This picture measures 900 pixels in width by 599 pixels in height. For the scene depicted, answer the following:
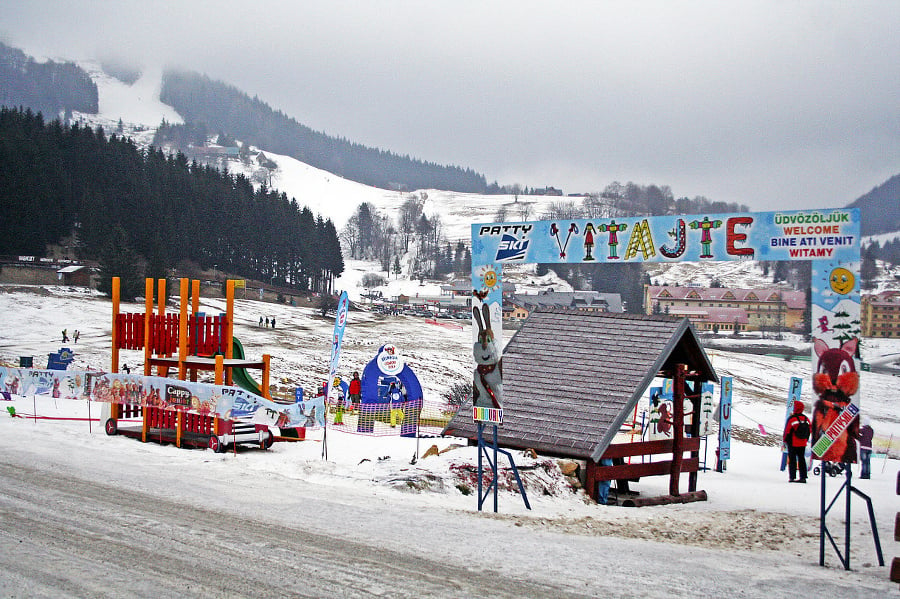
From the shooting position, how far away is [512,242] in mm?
13547

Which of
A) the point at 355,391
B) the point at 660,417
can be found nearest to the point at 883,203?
the point at 660,417

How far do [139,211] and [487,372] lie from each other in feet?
276

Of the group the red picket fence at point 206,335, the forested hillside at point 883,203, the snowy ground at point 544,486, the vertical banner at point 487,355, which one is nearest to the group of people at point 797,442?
the snowy ground at point 544,486

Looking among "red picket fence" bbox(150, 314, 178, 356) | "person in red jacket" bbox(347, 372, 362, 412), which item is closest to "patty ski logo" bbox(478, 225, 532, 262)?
"red picket fence" bbox(150, 314, 178, 356)

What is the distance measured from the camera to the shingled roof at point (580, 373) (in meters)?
13.9

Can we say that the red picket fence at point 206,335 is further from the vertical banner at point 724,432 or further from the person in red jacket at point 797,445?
the person in red jacket at point 797,445

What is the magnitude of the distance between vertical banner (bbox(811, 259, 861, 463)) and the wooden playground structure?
37.0 ft

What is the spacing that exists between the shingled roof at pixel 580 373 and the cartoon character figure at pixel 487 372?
2.09 metres

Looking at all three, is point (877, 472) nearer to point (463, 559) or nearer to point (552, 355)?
point (552, 355)

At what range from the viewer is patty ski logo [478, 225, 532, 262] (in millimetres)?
13502

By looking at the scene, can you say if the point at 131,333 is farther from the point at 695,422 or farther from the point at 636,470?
the point at 695,422

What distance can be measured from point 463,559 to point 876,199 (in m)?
34.2

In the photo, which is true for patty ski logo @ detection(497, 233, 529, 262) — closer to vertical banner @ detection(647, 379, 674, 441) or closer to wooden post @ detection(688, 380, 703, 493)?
vertical banner @ detection(647, 379, 674, 441)

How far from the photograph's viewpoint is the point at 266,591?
23.9 feet
